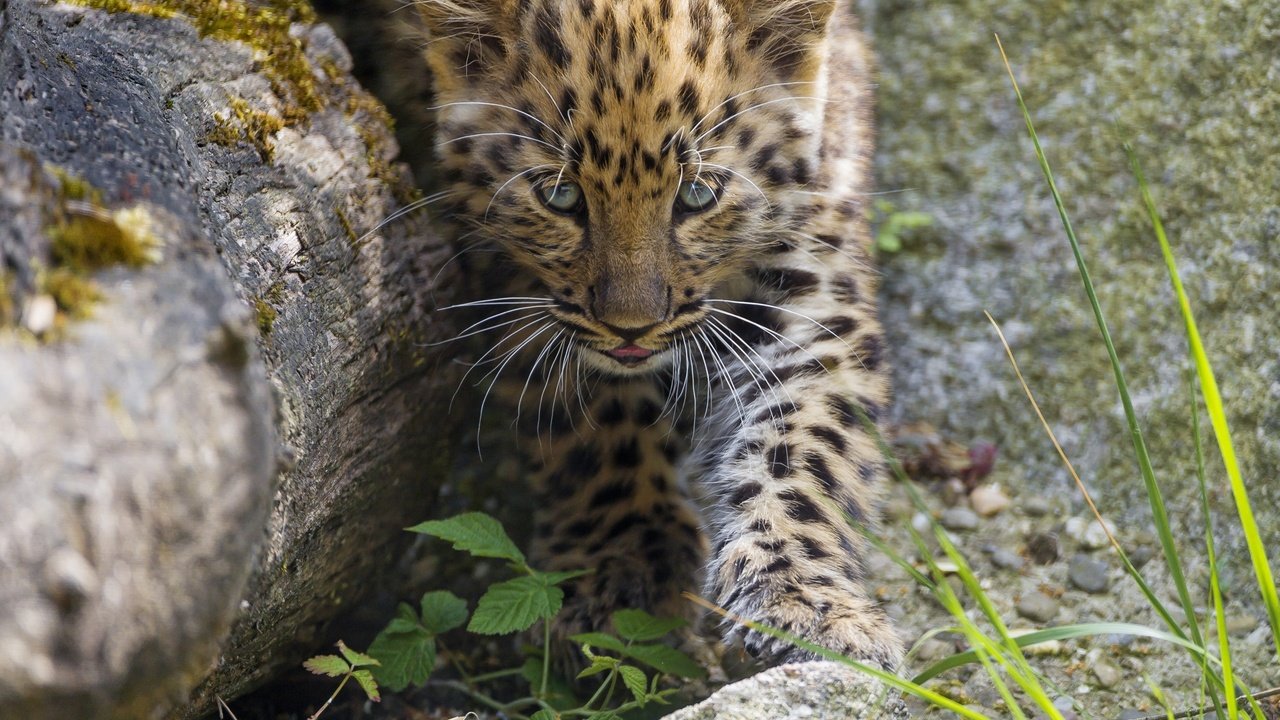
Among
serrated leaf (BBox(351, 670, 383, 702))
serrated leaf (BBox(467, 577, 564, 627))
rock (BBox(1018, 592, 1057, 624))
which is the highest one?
serrated leaf (BBox(467, 577, 564, 627))

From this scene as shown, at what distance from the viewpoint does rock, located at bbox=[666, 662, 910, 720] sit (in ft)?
8.50

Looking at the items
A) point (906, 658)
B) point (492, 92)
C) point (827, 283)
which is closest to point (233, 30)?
point (492, 92)

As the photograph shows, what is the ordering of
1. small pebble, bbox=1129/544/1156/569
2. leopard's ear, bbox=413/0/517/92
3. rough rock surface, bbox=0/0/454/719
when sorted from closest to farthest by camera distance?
rough rock surface, bbox=0/0/454/719 < leopard's ear, bbox=413/0/517/92 < small pebble, bbox=1129/544/1156/569

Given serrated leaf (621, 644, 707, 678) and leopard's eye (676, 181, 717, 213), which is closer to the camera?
serrated leaf (621, 644, 707, 678)

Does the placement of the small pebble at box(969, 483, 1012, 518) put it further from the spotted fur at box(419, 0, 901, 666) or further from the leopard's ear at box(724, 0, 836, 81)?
the leopard's ear at box(724, 0, 836, 81)

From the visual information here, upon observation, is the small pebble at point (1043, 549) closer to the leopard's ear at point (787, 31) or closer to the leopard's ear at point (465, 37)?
the leopard's ear at point (787, 31)

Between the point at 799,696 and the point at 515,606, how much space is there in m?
0.80

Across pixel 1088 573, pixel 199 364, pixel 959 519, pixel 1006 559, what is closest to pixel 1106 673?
pixel 1088 573

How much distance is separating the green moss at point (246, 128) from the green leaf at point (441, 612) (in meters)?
1.28

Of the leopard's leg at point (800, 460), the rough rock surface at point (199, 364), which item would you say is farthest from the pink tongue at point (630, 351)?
the rough rock surface at point (199, 364)

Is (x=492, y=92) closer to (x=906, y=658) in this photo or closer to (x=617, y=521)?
(x=617, y=521)

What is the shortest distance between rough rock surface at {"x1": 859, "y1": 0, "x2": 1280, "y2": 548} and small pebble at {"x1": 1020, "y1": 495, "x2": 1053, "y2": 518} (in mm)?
56

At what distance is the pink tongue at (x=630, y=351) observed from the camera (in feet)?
10.7

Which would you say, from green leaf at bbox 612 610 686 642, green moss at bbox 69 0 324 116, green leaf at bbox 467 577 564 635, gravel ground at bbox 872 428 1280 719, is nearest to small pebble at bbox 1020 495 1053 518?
gravel ground at bbox 872 428 1280 719
